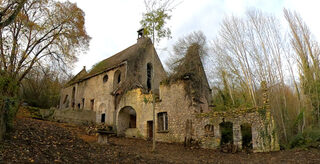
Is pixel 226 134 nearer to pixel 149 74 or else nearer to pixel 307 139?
pixel 307 139

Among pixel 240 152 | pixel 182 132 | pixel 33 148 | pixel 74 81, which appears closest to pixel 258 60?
pixel 240 152

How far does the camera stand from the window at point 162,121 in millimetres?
15847

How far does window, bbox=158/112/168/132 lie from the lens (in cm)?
1585

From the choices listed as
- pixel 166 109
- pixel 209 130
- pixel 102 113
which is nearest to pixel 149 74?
pixel 102 113

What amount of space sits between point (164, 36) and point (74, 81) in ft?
54.4

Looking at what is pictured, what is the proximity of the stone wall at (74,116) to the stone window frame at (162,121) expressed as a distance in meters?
7.12

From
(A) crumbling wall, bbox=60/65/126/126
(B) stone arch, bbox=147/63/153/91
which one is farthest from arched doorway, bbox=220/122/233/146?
(B) stone arch, bbox=147/63/153/91

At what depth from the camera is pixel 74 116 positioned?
60.9 feet

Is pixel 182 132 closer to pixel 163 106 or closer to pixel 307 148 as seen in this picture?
pixel 163 106

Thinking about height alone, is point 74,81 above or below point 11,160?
above

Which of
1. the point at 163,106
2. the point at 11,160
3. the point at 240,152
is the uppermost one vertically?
the point at 163,106

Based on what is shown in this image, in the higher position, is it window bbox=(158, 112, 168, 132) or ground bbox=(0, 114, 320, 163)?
window bbox=(158, 112, 168, 132)

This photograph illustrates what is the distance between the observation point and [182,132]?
1463 cm

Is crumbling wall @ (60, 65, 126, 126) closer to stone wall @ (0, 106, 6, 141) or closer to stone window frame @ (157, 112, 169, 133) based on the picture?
stone window frame @ (157, 112, 169, 133)
